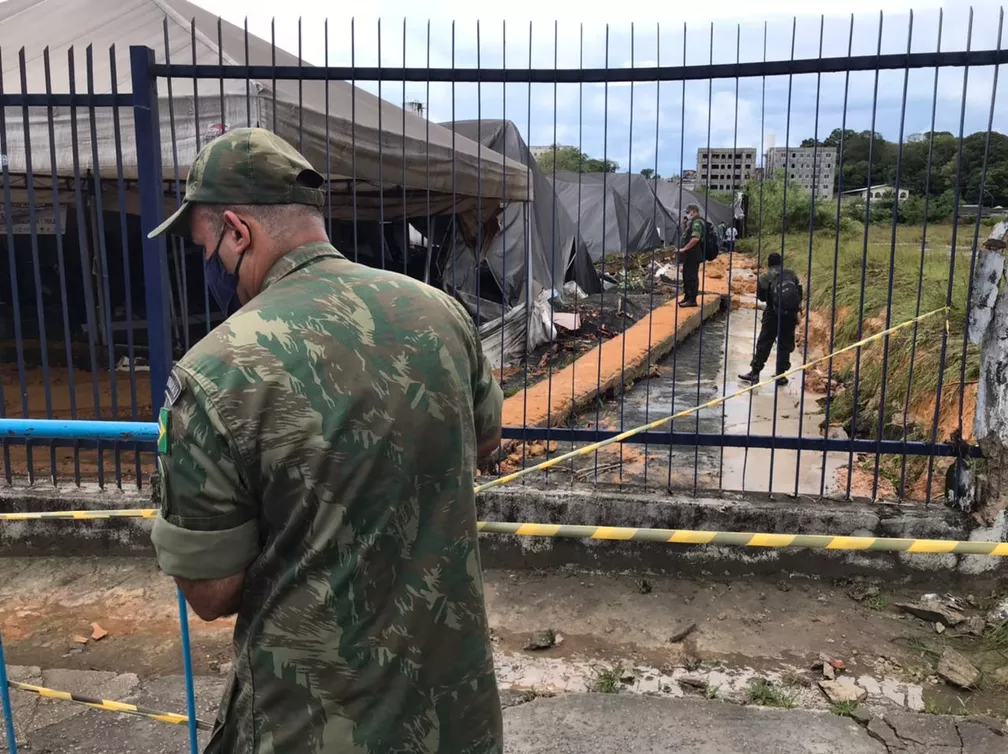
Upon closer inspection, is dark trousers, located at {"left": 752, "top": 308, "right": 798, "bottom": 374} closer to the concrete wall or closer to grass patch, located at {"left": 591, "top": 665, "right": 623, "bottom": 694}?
the concrete wall

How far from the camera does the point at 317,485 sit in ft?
4.46

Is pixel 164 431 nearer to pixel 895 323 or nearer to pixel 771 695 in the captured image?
pixel 771 695

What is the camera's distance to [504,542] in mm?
4406

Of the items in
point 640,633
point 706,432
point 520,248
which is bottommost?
point 640,633

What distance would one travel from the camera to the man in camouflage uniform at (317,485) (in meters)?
1.33

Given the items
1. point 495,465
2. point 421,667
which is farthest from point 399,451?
point 495,465

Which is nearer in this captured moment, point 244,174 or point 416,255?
point 244,174

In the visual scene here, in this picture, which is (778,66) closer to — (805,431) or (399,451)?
(399,451)

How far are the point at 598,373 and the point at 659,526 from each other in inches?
33.7

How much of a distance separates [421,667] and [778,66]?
11.1 feet

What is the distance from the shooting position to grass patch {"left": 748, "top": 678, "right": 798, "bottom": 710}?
3197 millimetres

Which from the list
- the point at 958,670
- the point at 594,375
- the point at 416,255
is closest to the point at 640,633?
the point at 958,670

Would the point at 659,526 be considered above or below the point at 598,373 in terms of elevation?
below

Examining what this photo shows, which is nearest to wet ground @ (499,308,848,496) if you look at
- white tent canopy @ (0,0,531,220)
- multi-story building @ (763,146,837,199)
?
multi-story building @ (763,146,837,199)
